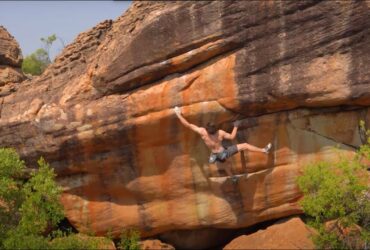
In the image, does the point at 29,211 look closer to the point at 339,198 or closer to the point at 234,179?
the point at 234,179

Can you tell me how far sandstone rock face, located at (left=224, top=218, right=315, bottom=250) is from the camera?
988cm

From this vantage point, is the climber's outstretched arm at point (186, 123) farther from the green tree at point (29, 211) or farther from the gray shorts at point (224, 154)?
the green tree at point (29, 211)

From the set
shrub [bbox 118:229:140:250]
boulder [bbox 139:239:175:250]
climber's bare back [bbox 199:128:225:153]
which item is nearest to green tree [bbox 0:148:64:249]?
shrub [bbox 118:229:140:250]

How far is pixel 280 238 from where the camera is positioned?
10.1 metres

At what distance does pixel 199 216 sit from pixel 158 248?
52.7 inches

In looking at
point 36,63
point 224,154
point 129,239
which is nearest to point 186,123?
point 224,154

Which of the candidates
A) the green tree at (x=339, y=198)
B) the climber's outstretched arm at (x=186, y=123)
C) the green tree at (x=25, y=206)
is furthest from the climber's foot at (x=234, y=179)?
the green tree at (x=25, y=206)

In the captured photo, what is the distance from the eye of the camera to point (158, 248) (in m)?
11.1

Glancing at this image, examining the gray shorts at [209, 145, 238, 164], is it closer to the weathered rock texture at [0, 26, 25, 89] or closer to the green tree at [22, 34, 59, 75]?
the weathered rock texture at [0, 26, 25, 89]

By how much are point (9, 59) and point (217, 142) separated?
655cm

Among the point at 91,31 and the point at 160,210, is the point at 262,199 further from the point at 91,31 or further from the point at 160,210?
the point at 91,31

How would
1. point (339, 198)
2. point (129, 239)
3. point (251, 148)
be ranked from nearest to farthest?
point (339, 198), point (251, 148), point (129, 239)

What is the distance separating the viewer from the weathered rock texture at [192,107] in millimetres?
9055

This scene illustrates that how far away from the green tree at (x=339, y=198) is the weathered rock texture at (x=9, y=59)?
791cm
